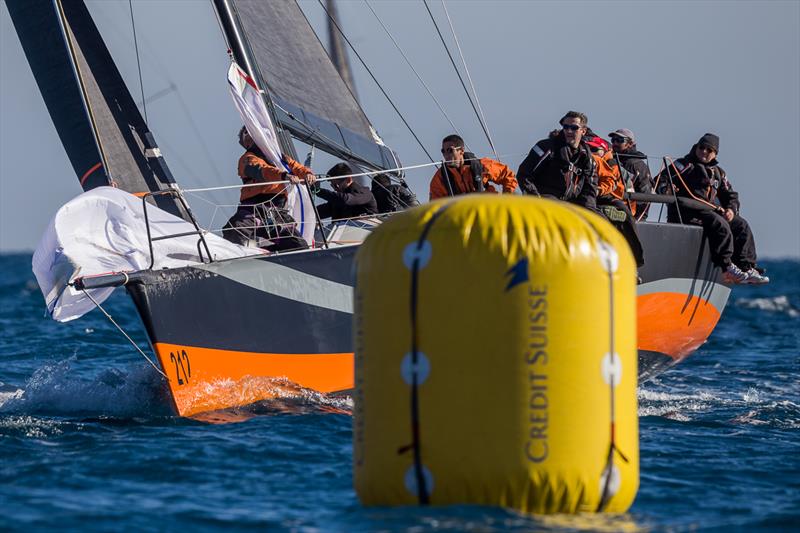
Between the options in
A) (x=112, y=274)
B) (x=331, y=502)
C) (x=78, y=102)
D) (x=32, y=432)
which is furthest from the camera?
(x=78, y=102)

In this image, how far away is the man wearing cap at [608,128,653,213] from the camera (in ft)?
32.7

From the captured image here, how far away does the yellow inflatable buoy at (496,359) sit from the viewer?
4.23 metres

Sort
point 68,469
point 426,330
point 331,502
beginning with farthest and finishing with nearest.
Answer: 1. point 68,469
2. point 331,502
3. point 426,330

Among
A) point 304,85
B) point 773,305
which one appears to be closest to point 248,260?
point 304,85

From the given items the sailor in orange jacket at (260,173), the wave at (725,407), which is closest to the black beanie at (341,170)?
the sailor in orange jacket at (260,173)

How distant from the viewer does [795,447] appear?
6871mm

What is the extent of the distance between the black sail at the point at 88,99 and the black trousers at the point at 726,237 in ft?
13.5

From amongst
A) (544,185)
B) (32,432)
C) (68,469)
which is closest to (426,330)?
(68,469)

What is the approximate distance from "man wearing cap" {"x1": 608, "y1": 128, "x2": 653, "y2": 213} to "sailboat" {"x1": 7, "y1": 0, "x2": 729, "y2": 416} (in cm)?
50

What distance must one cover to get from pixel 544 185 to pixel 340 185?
5.09 ft

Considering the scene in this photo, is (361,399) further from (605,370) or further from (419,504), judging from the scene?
(605,370)

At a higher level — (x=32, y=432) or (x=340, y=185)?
(x=340, y=185)

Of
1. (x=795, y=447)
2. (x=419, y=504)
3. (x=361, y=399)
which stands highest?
(x=361, y=399)

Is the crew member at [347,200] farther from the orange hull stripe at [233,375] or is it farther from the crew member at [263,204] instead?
the orange hull stripe at [233,375]
